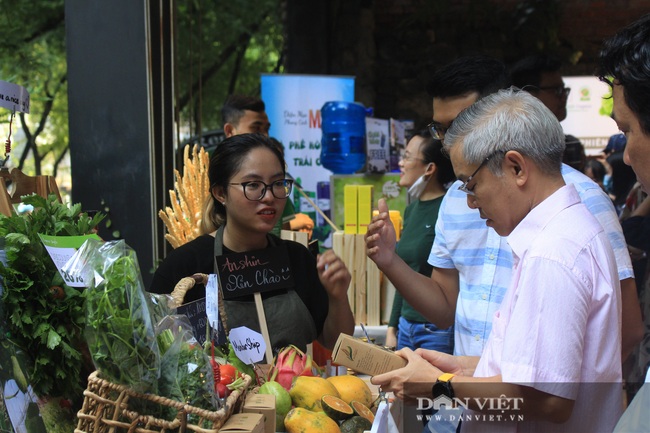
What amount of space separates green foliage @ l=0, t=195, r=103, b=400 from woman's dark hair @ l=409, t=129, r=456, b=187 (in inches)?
99.9

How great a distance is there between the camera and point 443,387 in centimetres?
167

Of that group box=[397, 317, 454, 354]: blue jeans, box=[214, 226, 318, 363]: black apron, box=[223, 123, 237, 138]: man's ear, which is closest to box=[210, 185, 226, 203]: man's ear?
box=[214, 226, 318, 363]: black apron

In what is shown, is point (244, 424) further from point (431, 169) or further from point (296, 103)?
point (296, 103)

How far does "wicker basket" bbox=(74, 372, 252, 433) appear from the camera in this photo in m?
1.57

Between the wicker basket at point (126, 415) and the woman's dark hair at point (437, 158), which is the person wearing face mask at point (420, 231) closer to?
the woman's dark hair at point (437, 158)

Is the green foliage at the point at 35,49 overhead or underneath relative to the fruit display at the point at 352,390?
overhead

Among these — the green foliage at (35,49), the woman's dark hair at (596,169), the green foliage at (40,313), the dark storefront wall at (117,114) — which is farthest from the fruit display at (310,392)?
the green foliage at (35,49)

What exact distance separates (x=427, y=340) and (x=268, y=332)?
1.39 metres

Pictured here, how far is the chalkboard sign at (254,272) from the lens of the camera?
2420 mm

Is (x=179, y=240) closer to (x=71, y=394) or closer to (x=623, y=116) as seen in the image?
(x=71, y=394)

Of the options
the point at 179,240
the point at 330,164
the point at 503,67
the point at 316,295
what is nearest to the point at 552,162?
the point at 503,67

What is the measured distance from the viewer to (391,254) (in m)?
2.46

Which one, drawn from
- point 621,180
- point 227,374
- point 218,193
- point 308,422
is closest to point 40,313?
point 227,374

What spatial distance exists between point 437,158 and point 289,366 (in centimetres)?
231
